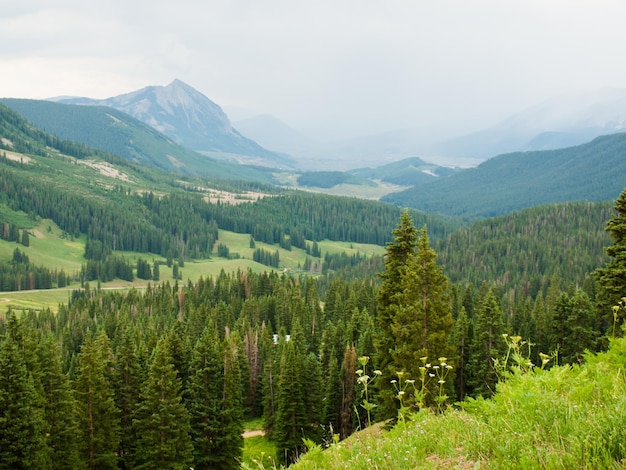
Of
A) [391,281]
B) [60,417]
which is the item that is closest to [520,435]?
[391,281]

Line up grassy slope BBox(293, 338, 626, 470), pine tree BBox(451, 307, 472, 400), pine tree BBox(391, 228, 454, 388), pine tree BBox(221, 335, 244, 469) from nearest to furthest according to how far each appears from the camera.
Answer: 1. grassy slope BBox(293, 338, 626, 470)
2. pine tree BBox(391, 228, 454, 388)
3. pine tree BBox(221, 335, 244, 469)
4. pine tree BBox(451, 307, 472, 400)

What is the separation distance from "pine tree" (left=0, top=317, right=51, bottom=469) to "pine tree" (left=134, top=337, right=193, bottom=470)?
28.4ft

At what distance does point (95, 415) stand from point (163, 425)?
5933 mm

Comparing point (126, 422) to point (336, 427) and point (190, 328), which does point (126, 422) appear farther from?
point (190, 328)

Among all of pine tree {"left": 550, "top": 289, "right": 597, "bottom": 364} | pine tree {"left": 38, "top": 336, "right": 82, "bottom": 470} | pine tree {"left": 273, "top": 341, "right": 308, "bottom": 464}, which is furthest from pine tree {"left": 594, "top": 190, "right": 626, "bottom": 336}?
pine tree {"left": 38, "top": 336, "right": 82, "bottom": 470}

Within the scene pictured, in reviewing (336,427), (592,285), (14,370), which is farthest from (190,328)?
(592,285)

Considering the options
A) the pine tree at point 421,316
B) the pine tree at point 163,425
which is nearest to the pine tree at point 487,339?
the pine tree at point 421,316

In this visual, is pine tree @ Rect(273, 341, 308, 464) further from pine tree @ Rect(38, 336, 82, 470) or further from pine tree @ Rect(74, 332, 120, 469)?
pine tree @ Rect(38, 336, 82, 470)

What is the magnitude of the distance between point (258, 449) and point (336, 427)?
34.1 ft

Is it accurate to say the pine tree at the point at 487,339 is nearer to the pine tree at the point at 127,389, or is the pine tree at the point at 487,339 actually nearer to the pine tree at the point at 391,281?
the pine tree at the point at 391,281

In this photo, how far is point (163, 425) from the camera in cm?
4278

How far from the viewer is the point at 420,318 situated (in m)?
32.3

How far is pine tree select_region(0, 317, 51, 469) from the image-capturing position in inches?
1332

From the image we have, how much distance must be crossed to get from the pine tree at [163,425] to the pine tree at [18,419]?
8.65 meters
